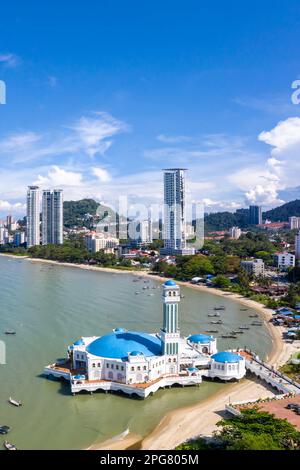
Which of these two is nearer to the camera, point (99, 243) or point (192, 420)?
point (192, 420)

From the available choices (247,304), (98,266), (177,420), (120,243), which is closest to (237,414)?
(177,420)

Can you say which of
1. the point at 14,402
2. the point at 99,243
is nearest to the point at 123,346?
the point at 14,402

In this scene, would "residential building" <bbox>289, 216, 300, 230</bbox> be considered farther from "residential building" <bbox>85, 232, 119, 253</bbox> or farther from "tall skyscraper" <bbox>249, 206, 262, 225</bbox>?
"residential building" <bbox>85, 232, 119, 253</bbox>

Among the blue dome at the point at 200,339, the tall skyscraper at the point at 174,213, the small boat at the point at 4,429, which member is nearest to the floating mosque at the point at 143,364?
the blue dome at the point at 200,339

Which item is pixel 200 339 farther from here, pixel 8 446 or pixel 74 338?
pixel 8 446

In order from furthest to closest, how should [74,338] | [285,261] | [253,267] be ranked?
[285,261] < [253,267] < [74,338]

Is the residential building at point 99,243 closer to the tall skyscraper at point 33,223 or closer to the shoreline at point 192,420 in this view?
the tall skyscraper at point 33,223

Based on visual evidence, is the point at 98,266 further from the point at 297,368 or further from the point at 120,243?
the point at 297,368

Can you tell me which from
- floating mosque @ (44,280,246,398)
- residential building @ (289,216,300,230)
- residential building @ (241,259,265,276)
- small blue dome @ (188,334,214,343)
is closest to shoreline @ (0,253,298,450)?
floating mosque @ (44,280,246,398)
